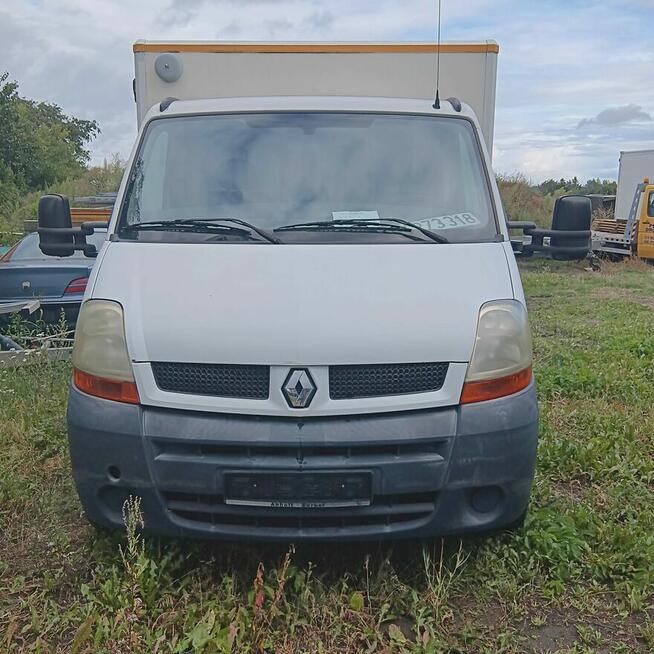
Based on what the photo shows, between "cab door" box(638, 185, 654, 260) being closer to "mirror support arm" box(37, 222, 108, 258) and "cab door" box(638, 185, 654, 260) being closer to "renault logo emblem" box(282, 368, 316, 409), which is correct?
"mirror support arm" box(37, 222, 108, 258)

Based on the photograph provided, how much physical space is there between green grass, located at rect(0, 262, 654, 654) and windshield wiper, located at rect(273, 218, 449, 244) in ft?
4.77

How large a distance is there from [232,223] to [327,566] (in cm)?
166

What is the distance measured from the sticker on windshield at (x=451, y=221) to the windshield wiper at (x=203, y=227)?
0.76 meters

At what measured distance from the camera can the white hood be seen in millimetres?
2674

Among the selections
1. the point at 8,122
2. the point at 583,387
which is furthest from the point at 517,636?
the point at 8,122

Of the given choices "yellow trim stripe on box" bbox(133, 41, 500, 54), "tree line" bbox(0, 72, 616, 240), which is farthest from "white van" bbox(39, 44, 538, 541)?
"tree line" bbox(0, 72, 616, 240)

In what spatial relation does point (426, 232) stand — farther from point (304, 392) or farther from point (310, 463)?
point (310, 463)

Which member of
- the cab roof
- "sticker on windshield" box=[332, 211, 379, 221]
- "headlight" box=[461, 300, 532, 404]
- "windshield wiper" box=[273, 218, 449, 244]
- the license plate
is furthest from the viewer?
the cab roof

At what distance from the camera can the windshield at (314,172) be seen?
3.48 metres

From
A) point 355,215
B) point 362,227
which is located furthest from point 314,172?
point 362,227

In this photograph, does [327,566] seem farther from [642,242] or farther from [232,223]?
[642,242]

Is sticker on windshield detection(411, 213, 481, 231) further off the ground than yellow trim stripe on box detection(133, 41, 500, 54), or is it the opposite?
yellow trim stripe on box detection(133, 41, 500, 54)

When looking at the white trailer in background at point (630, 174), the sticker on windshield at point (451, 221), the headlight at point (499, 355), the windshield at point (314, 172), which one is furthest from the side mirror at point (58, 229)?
the white trailer in background at point (630, 174)

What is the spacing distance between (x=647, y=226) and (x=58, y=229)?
16.8 m
